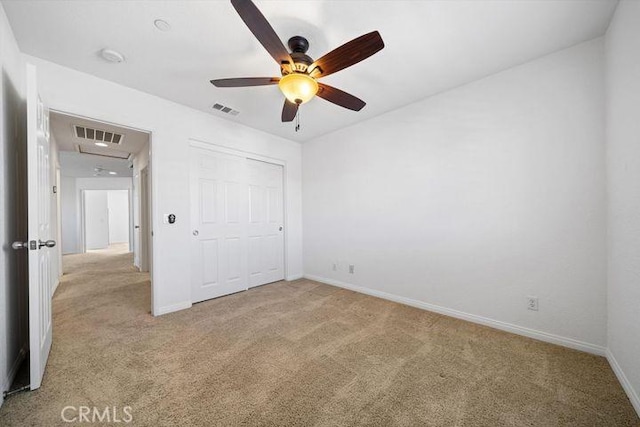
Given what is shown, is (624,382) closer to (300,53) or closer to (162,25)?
(300,53)

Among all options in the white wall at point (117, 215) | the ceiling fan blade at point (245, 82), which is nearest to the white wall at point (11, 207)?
the ceiling fan blade at point (245, 82)

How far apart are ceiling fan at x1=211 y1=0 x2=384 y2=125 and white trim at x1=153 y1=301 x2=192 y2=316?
2.51 metres

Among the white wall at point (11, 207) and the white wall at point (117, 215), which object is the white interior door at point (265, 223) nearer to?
the white wall at point (11, 207)

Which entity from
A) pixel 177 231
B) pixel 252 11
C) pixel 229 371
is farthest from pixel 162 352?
pixel 252 11

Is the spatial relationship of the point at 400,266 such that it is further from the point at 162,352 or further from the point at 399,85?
the point at 162,352

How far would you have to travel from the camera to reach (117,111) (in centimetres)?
256

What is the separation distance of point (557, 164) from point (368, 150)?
6.69 feet

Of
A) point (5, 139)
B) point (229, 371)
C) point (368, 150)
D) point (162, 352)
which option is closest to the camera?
point (5, 139)

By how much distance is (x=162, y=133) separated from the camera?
2.89 metres

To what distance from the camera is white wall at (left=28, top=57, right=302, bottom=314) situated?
7.56 feet

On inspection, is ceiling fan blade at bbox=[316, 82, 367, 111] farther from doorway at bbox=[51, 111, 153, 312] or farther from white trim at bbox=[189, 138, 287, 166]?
doorway at bbox=[51, 111, 153, 312]

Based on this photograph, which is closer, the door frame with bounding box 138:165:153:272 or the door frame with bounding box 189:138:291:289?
the door frame with bounding box 189:138:291:289

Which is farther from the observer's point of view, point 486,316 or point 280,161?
point 280,161

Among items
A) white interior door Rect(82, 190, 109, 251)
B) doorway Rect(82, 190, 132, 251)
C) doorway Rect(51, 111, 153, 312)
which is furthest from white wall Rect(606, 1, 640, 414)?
white interior door Rect(82, 190, 109, 251)
